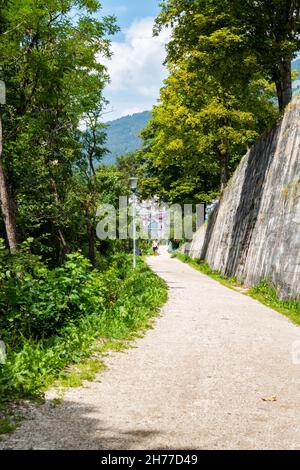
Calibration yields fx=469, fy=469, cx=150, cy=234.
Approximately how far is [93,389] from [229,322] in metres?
5.58

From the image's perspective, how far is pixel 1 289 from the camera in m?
7.96

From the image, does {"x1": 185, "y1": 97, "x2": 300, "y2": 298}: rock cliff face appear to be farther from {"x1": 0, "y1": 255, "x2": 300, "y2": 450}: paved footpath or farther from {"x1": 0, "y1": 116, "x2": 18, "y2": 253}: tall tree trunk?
{"x1": 0, "y1": 116, "x2": 18, "y2": 253}: tall tree trunk

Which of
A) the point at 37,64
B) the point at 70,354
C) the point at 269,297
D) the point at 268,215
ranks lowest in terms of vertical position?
the point at 269,297

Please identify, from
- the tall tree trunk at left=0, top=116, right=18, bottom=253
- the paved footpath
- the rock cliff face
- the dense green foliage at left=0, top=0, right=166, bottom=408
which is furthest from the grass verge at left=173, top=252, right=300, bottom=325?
the tall tree trunk at left=0, top=116, right=18, bottom=253

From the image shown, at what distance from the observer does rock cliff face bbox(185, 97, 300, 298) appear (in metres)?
13.6

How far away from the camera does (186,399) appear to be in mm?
5434

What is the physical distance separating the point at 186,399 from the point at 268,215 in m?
11.9

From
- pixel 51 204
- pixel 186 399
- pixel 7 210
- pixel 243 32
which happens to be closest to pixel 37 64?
pixel 7 210

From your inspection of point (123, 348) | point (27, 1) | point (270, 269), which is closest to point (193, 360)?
point (123, 348)

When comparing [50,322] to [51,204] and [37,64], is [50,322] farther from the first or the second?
[51,204]

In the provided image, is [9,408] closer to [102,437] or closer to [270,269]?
[102,437]

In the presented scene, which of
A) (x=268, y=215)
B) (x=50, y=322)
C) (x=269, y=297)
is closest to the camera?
(x=50, y=322)

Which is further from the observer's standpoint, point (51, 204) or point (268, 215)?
point (51, 204)

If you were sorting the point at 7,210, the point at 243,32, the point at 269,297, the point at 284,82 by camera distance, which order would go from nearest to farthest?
the point at 7,210, the point at 269,297, the point at 243,32, the point at 284,82
